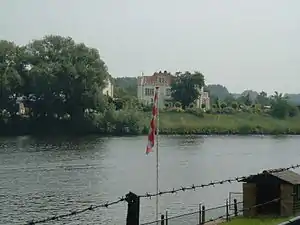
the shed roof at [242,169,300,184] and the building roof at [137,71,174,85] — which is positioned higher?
the building roof at [137,71,174,85]

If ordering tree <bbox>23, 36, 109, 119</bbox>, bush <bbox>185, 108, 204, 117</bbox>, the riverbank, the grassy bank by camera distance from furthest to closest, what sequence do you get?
bush <bbox>185, 108, 204, 117</bbox> < the grassy bank < the riverbank < tree <bbox>23, 36, 109, 119</bbox>

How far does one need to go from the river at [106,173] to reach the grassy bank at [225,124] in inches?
1297

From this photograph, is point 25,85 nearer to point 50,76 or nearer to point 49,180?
point 50,76

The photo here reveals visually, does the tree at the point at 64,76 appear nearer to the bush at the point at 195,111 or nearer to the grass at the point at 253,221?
→ the bush at the point at 195,111

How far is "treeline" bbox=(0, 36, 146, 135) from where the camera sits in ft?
365

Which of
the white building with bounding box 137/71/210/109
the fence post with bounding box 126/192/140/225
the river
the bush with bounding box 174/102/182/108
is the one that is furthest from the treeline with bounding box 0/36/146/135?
the fence post with bounding box 126/192/140/225

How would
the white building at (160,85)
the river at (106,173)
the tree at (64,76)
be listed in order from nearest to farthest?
the river at (106,173)
the tree at (64,76)
the white building at (160,85)

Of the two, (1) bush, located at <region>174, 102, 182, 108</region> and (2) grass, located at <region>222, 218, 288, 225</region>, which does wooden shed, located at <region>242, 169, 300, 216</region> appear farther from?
(1) bush, located at <region>174, 102, 182, 108</region>

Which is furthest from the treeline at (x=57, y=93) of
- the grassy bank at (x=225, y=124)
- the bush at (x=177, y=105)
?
the bush at (x=177, y=105)

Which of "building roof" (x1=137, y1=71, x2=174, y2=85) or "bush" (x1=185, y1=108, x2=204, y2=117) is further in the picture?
"building roof" (x1=137, y1=71, x2=174, y2=85)

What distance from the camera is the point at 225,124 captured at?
137 meters

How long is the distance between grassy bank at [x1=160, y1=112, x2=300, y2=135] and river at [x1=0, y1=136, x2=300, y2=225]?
3295 centimetres

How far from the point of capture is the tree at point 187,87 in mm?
152000

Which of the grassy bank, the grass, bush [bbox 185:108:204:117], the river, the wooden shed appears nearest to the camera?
the grass
